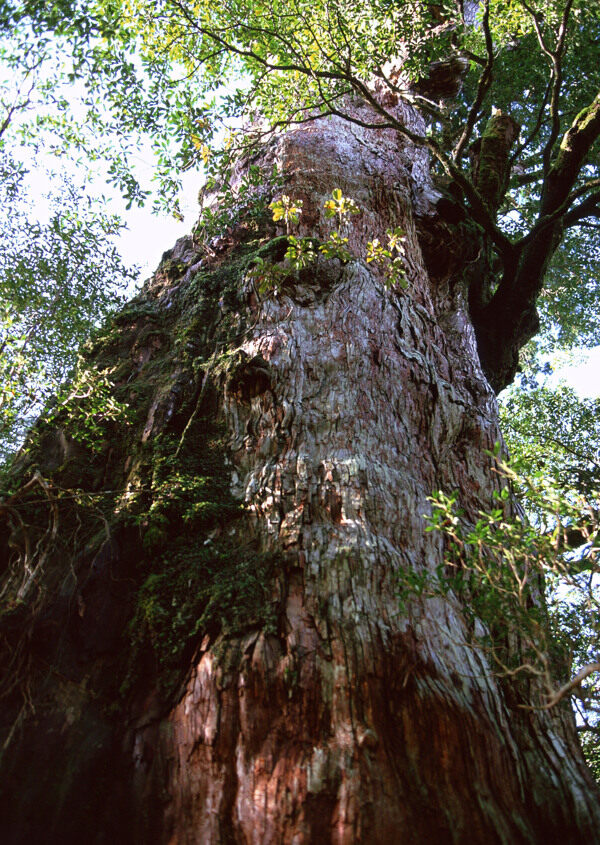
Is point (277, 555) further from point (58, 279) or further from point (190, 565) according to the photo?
point (58, 279)

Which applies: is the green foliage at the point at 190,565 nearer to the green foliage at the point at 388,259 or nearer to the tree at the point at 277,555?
the tree at the point at 277,555

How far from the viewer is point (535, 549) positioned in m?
2.84

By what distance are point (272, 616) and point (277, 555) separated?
0.38 meters

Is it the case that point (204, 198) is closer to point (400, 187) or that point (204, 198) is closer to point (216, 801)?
point (400, 187)

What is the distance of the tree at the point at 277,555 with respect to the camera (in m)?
2.48

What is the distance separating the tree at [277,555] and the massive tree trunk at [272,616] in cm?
1

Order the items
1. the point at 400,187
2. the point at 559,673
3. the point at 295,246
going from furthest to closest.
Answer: the point at 400,187, the point at 295,246, the point at 559,673

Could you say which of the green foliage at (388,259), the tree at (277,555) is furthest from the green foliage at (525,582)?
the green foliage at (388,259)

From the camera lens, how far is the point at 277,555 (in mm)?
3148

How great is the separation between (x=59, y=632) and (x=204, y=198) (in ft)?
20.1

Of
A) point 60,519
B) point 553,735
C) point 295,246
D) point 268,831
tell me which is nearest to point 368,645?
point 268,831

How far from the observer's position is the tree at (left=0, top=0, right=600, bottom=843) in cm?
248

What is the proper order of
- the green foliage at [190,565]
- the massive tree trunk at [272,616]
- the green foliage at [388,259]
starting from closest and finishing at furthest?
1. the massive tree trunk at [272,616]
2. the green foliage at [190,565]
3. the green foliage at [388,259]

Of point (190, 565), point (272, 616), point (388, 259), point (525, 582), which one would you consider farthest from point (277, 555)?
point (388, 259)
